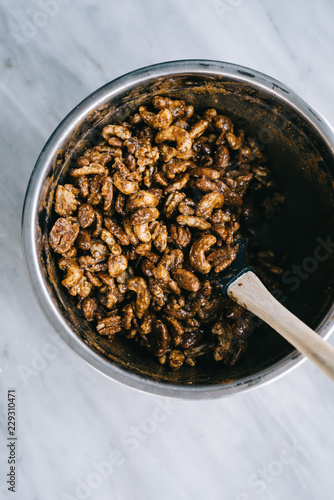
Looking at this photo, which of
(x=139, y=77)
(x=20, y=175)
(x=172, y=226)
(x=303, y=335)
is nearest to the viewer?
(x=303, y=335)

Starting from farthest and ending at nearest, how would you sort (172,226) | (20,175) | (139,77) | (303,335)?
(20,175), (172,226), (139,77), (303,335)

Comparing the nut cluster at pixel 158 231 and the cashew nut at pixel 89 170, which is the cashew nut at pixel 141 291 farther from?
the cashew nut at pixel 89 170

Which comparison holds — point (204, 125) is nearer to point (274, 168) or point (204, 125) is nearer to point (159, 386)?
point (274, 168)

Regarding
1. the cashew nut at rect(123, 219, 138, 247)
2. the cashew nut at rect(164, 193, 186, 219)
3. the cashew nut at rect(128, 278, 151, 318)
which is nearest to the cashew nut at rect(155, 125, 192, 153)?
the cashew nut at rect(164, 193, 186, 219)

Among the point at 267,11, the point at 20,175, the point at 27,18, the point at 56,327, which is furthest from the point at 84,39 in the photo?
the point at 56,327

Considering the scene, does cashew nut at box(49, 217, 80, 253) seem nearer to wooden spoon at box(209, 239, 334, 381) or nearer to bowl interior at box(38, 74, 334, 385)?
bowl interior at box(38, 74, 334, 385)

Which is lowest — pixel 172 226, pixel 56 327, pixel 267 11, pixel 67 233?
pixel 56 327

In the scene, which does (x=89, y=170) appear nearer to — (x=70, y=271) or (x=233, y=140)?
(x=70, y=271)
